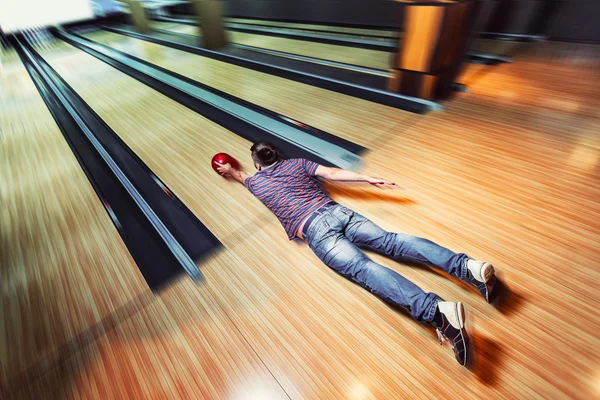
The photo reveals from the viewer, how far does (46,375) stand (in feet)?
3.87

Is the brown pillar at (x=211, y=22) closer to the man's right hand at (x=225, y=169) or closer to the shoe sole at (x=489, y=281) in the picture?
the man's right hand at (x=225, y=169)

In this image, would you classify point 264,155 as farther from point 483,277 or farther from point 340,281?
point 483,277

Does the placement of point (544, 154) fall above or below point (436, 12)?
below

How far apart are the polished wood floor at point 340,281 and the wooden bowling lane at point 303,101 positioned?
0.03 m

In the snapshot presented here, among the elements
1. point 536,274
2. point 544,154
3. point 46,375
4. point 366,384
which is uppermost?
point 544,154

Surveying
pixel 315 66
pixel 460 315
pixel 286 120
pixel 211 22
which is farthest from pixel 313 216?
pixel 211 22

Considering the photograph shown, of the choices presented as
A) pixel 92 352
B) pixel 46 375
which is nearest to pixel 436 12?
pixel 92 352

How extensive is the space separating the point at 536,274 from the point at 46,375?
2011 millimetres

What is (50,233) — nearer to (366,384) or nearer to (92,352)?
(92,352)

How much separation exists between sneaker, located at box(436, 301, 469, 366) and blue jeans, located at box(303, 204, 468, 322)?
4 cm

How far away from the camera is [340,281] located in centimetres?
132

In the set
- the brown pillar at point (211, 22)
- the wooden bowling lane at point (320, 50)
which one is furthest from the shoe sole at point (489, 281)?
the brown pillar at point (211, 22)

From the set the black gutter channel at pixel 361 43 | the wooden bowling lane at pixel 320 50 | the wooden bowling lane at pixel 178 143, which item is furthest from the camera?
the wooden bowling lane at pixel 320 50

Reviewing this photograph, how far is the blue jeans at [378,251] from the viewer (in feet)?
3.52
